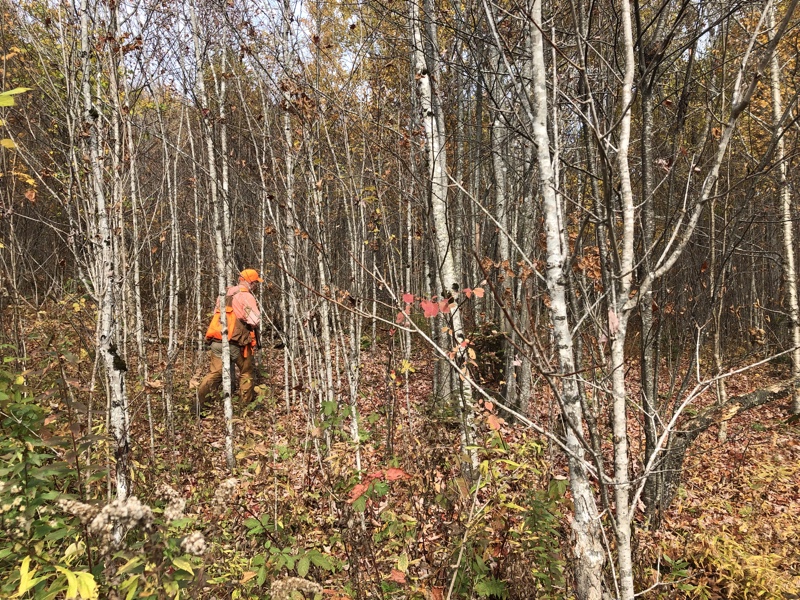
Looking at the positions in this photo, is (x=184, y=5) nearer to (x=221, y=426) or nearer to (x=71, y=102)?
(x=71, y=102)

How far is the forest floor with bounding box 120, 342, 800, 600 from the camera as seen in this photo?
2596mm

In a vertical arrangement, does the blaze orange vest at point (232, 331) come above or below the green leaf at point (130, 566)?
above

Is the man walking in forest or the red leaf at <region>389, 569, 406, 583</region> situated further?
the man walking in forest

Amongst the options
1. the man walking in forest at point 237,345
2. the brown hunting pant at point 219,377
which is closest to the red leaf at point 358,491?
the man walking in forest at point 237,345

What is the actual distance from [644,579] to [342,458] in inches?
94.9

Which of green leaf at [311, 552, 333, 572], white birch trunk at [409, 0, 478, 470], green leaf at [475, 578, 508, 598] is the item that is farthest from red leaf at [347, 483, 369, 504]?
green leaf at [475, 578, 508, 598]

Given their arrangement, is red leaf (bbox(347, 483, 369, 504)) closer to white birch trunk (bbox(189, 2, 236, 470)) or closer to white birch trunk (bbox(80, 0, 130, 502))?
white birch trunk (bbox(80, 0, 130, 502))

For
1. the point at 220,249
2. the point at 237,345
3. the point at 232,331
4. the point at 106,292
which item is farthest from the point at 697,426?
the point at 237,345

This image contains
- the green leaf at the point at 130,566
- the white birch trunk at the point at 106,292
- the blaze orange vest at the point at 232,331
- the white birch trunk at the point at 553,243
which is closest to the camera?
the green leaf at the point at 130,566

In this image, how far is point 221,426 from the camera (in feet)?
19.7

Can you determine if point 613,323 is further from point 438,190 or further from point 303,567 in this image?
point 303,567

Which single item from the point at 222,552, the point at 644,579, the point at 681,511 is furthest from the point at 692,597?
the point at 222,552

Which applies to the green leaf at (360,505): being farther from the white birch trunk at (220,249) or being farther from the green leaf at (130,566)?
the white birch trunk at (220,249)

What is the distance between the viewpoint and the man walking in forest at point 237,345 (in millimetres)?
5961
